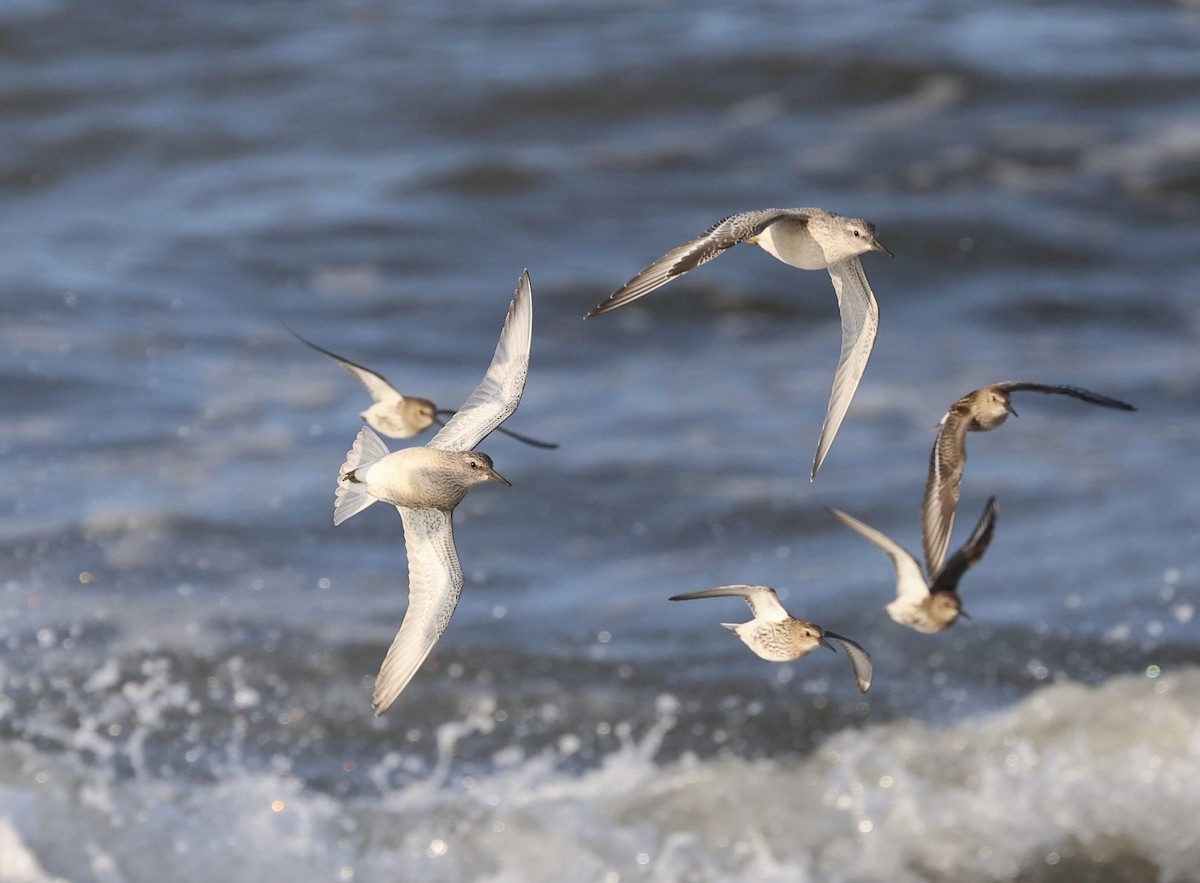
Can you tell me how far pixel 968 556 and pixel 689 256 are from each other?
704 mm

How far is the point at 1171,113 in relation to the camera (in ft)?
46.3

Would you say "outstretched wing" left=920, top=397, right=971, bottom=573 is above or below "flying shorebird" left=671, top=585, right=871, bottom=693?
above

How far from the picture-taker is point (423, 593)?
120 inches

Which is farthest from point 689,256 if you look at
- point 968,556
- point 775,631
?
point 775,631

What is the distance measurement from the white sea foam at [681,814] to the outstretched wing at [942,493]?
3.81 meters

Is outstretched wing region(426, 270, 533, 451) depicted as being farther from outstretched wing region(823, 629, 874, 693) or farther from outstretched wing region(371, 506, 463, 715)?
outstretched wing region(823, 629, 874, 693)

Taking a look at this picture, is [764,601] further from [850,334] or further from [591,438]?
[591,438]

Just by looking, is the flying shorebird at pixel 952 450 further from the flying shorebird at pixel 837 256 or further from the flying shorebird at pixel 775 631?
the flying shorebird at pixel 775 631

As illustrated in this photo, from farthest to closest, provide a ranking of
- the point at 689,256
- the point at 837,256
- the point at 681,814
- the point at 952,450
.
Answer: the point at 681,814, the point at 837,256, the point at 952,450, the point at 689,256

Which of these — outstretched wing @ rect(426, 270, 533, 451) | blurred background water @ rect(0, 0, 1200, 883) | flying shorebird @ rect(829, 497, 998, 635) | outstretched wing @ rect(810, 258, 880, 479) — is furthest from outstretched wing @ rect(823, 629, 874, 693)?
blurred background water @ rect(0, 0, 1200, 883)

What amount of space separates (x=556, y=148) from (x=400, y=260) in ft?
7.00

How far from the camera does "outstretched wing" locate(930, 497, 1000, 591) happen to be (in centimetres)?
271

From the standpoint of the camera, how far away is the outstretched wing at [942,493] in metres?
2.51

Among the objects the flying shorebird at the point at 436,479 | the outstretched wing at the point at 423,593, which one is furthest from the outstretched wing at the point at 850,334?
the outstretched wing at the point at 423,593
